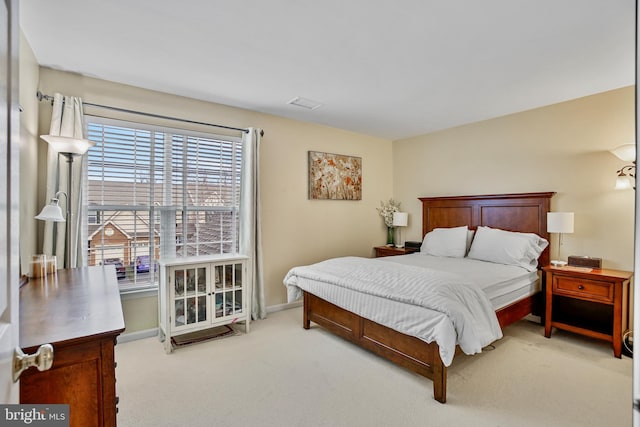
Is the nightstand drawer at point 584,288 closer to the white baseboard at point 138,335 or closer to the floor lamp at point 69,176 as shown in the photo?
the white baseboard at point 138,335

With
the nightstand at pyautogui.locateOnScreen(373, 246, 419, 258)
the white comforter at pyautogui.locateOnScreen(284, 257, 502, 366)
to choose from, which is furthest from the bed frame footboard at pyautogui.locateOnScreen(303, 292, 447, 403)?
the nightstand at pyautogui.locateOnScreen(373, 246, 419, 258)

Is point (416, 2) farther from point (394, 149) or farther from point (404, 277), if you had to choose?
point (394, 149)

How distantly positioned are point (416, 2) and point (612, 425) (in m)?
2.78

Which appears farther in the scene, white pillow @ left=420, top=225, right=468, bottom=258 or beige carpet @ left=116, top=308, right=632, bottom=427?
white pillow @ left=420, top=225, right=468, bottom=258

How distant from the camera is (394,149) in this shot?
5359 mm

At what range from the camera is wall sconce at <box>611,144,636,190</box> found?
2.92 metres

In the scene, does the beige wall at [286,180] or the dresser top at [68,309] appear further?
the beige wall at [286,180]

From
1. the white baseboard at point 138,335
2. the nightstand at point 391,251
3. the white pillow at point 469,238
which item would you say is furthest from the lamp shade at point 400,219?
the white baseboard at point 138,335

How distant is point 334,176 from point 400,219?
1278mm

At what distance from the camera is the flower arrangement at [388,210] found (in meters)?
5.16

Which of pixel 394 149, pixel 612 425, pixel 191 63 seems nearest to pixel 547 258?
pixel 612 425

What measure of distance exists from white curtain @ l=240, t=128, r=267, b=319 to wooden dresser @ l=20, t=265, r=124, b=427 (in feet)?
7.54

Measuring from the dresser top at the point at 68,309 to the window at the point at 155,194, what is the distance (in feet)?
3.42

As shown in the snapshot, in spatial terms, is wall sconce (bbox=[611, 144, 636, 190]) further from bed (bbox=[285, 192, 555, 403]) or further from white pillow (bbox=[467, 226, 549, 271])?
white pillow (bbox=[467, 226, 549, 271])
